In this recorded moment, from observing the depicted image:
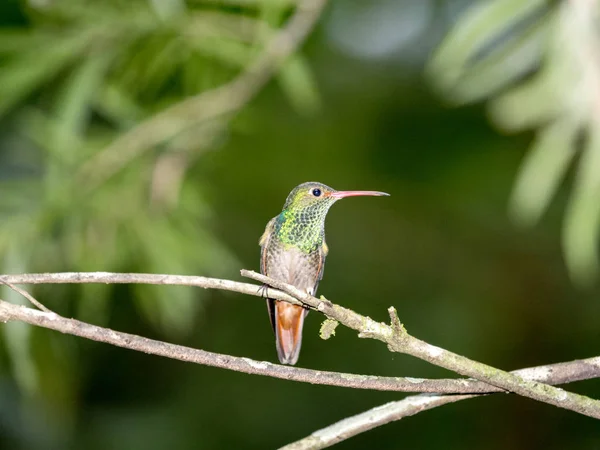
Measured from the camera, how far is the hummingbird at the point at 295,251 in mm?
A: 1729

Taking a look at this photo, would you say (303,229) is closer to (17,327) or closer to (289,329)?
(289,329)

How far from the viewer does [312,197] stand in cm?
172

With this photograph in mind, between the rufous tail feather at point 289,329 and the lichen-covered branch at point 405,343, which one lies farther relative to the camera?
the rufous tail feather at point 289,329

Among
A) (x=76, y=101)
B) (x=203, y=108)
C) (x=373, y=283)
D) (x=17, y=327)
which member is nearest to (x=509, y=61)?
(x=203, y=108)

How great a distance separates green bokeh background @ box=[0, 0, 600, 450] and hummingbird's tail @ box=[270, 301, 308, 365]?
376cm

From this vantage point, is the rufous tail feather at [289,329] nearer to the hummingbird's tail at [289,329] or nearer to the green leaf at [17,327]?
the hummingbird's tail at [289,329]

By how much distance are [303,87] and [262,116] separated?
1.50 m

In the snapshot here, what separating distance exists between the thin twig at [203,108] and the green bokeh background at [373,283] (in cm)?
226

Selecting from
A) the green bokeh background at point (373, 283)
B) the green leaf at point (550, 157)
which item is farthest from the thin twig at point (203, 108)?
A: the green bokeh background at point (373, 283)

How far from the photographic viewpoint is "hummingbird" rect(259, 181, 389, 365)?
5.67 ft

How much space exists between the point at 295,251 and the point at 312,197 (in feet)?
0.61

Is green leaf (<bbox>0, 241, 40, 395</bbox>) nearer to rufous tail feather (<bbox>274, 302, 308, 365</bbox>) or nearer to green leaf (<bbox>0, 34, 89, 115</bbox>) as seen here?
green leaf (<bbox>0, 34, 89, 115</bbox>)

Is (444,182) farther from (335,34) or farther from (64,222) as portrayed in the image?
(64,222)

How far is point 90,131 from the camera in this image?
14.8ft
